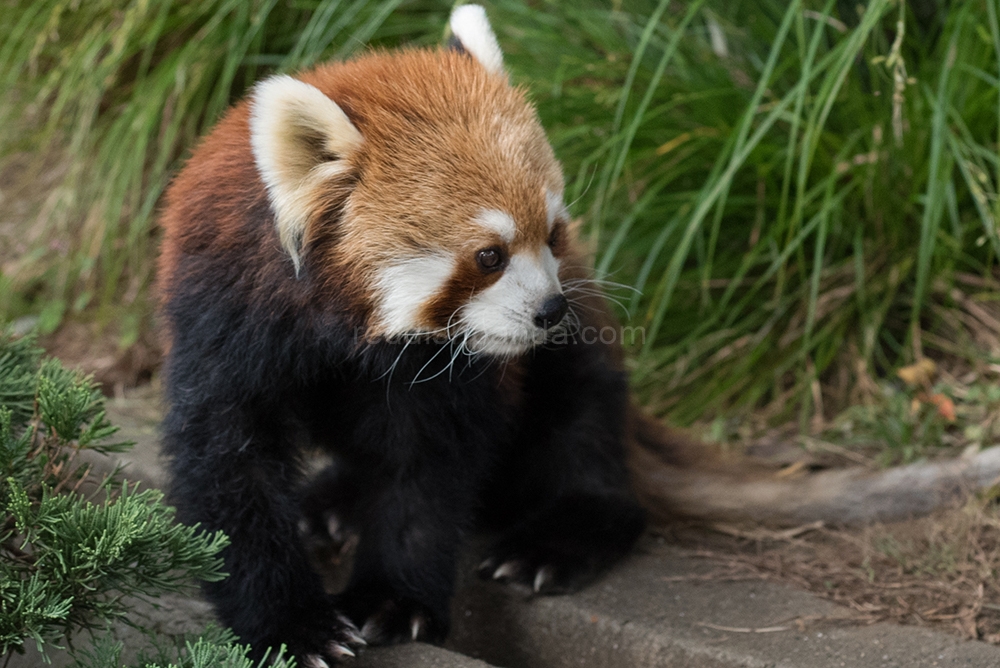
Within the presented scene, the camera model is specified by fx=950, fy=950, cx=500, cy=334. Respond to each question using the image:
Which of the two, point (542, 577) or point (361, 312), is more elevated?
point (361, 312)

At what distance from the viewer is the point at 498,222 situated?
6.26ft

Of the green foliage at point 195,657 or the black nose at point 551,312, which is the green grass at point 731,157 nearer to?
the black nose at point 551,312

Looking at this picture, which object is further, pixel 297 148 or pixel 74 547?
pixel 297 148

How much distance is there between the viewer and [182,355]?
80.0 inches

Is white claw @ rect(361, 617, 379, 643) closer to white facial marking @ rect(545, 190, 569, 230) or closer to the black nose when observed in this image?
the black nose

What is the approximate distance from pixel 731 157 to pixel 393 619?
6.98 feet

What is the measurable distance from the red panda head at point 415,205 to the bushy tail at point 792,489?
1089mm

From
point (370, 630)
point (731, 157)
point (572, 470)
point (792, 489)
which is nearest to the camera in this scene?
point (370, 630)

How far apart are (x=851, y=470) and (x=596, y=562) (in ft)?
3.00

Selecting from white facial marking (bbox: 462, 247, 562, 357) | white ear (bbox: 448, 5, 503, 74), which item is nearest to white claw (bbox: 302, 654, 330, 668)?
white facial marking (bbox: 462, 247, 562, 357)

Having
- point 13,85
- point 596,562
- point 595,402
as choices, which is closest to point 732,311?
point 595,402

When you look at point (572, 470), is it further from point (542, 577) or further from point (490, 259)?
point (490, 259)

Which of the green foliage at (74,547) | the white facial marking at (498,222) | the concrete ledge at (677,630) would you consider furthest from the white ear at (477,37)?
the concrete ledge at (677,630)

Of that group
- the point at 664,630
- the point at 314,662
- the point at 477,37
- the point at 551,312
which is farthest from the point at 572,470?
the point at 477,37
